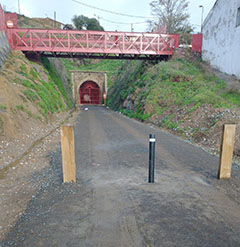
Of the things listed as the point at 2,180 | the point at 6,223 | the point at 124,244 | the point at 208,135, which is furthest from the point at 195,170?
the point at 2,180

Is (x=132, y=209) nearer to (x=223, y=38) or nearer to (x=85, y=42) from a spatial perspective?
(x=223, y=38)

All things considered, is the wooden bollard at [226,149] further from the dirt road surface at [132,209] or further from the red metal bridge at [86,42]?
the red metal bridge at [86,42]

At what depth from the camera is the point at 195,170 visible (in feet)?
16.9

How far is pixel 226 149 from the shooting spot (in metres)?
4.41

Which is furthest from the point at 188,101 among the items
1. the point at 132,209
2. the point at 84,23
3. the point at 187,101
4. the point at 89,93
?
the point at 84,23

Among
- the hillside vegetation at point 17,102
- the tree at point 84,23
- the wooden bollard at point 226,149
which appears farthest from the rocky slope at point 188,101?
the tree at point 84,23

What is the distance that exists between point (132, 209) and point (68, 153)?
1.81m

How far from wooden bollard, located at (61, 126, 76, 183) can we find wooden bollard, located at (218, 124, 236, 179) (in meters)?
3.33

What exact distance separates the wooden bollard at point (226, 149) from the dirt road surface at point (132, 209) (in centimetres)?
23

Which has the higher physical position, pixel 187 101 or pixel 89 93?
pixel 187 101

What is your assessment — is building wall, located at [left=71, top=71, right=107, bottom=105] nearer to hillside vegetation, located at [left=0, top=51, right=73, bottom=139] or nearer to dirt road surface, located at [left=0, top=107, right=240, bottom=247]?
hillside vegetation, located at [left=0, top=51, right=73, bottom=139]

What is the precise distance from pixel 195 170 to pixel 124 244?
324cm

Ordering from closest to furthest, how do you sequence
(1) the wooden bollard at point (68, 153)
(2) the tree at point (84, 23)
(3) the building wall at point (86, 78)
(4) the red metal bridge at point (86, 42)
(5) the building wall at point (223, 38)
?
1. (1) the wooden bollard at point (68, 153)
2. (5) the building wall at point (223, 38)
3. (4) the red metal bridge at point (86, 42)
4. (3) the building wall at point (86, 78)
5. (2) the tree at point (84, 23)

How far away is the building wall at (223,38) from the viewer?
558 inches
